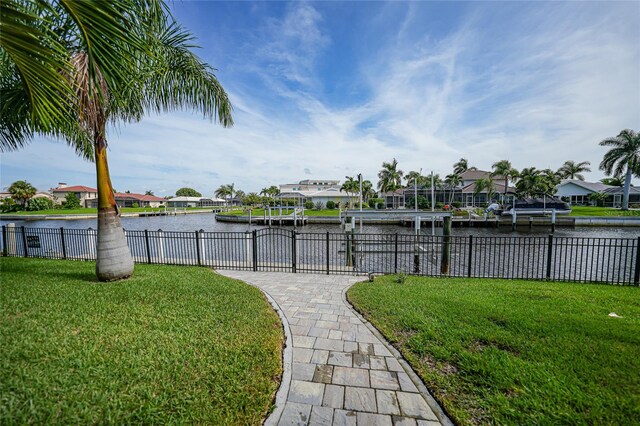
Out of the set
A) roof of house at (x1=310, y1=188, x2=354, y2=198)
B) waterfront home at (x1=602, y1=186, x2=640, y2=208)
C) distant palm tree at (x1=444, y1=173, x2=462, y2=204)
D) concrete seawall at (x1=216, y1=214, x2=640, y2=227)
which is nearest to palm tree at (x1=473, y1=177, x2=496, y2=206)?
distant palm tree at (x1=444, y1=173, x2=462, y2=204)

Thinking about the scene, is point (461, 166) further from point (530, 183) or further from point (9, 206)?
point (9, 206)

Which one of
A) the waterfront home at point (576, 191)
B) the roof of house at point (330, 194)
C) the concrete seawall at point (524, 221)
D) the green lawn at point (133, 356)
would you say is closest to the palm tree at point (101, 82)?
the green lawn at point (133, 356)

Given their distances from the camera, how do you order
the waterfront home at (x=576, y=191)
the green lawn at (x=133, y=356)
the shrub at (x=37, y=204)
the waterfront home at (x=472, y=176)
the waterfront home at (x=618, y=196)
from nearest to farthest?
the green lawn at (x=133, y=356) → the waterfront home at (x=618, y=196) → the waterfront home at (x=576, y=191) → the shrub at (x=37, y=204) → the waterfront home at (x=472, y=176)

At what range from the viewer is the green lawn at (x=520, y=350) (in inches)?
96.3

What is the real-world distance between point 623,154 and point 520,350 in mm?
55628

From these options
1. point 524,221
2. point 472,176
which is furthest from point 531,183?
point 472,176

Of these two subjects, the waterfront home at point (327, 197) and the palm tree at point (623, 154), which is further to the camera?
→ the waterfront home at point (327, 197)

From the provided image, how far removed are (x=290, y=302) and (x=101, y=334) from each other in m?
3.24

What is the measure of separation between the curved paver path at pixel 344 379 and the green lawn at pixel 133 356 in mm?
265

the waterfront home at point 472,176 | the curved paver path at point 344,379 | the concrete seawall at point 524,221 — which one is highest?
the waterfront home at point 472,176

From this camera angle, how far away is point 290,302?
568 cm

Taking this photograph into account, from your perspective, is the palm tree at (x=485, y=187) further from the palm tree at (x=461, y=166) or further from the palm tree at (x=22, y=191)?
the palm tree at (x=22, y=191)

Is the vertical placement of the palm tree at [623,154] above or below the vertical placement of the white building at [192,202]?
above

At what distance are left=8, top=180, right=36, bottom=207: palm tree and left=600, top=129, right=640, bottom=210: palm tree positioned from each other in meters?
106
